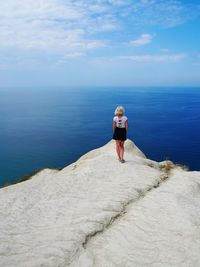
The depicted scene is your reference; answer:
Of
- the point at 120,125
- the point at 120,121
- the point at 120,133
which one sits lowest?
the point at 120,133

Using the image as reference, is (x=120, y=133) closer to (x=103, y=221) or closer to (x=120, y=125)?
(x=120, y=125)

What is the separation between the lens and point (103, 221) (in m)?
10.6

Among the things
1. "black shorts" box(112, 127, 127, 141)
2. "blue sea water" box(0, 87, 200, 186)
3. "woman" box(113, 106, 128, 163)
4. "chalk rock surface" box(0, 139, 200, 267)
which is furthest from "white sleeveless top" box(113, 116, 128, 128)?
"blue sea water" box(0, 87, 200, 186)

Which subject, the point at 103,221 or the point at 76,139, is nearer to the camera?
the point at 103,221

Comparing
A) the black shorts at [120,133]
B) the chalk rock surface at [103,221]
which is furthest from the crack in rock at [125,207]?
the black shorts at [120,133]

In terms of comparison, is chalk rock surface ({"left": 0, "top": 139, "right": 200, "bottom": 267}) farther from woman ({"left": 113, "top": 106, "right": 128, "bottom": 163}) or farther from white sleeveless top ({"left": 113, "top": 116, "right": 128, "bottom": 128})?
white sleeveless top ({"left": 113, "top": 116, "right": 128, "bottom": 128})

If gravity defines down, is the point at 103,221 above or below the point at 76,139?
above

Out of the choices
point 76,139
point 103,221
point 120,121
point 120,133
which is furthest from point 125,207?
point 76,139

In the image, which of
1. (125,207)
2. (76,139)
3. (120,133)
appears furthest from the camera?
(76,139)

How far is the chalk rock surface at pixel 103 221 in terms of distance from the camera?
852 cm

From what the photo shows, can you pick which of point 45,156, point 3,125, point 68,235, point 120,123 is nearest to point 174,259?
point 68,235

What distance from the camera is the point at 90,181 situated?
15172 millimetres

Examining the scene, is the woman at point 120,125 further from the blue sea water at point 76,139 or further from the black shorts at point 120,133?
the blue sea water at point 76,139

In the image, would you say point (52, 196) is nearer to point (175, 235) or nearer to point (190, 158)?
point (175, 235)
